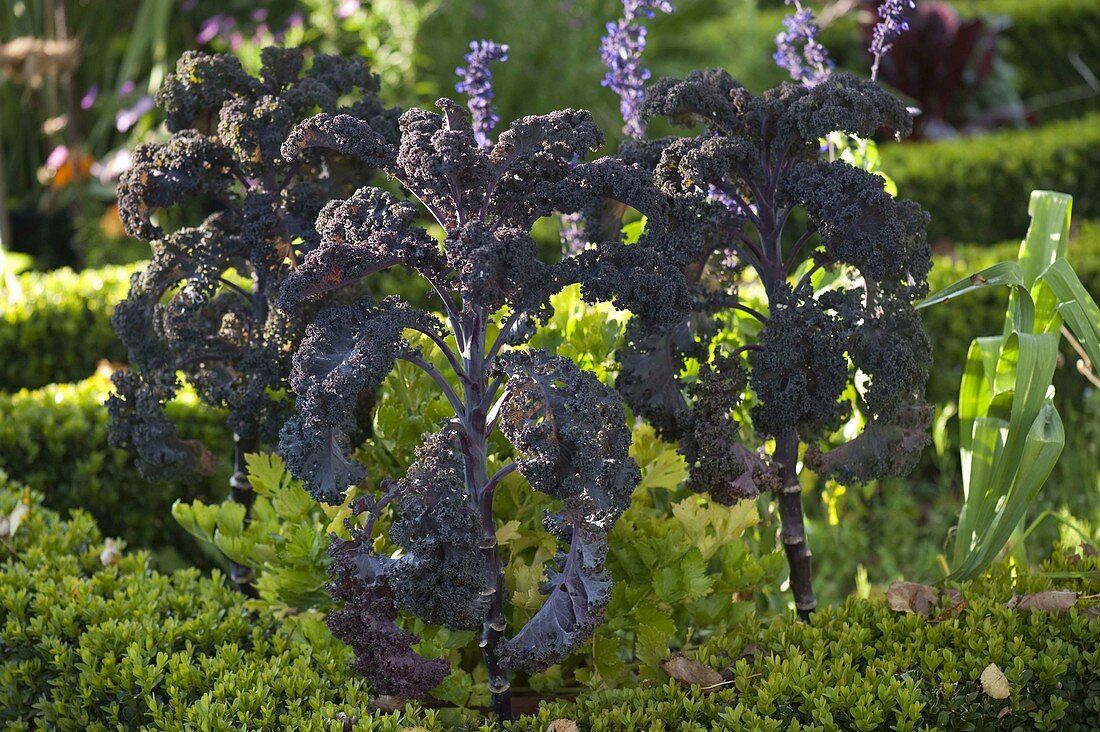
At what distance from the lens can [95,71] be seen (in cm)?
920

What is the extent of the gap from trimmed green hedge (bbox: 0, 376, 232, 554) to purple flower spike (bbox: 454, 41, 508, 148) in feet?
5.37

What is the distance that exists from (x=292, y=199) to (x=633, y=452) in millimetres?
1004

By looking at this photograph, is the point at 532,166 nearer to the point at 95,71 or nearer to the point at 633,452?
the point at 633,452

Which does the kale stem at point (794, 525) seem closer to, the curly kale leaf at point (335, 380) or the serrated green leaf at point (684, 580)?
the serrated green leaf at point (684, 580)

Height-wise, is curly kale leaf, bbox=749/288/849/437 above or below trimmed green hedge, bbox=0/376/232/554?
above

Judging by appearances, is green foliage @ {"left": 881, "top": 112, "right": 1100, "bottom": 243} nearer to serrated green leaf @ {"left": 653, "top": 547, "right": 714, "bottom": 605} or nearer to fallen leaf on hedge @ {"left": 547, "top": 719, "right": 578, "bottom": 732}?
serrated green leaf @ {"left": 653, "top": 547, "right": 714, "bottom": 605}

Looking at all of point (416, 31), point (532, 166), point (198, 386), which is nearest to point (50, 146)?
point (416, 31)

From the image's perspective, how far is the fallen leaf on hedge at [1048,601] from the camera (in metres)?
2.49

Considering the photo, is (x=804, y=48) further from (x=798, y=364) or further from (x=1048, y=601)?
(x=1048, y=601)

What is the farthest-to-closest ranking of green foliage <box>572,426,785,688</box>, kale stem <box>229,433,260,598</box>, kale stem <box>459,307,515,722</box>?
1. kale stem <box>229,433,260,598</box>
2. green foliage <box>572,426,785,688</box>
3. kale stem <box>459,307,515,722</box>

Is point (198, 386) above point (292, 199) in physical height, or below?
below

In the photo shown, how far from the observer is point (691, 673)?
2.37 metres

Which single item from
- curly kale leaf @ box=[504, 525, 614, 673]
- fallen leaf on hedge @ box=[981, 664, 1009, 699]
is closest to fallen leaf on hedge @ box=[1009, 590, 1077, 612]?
fallen leaf on hedge @ box=[981, 664, 1009, 699]

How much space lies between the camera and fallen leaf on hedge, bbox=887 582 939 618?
8.45 feet
